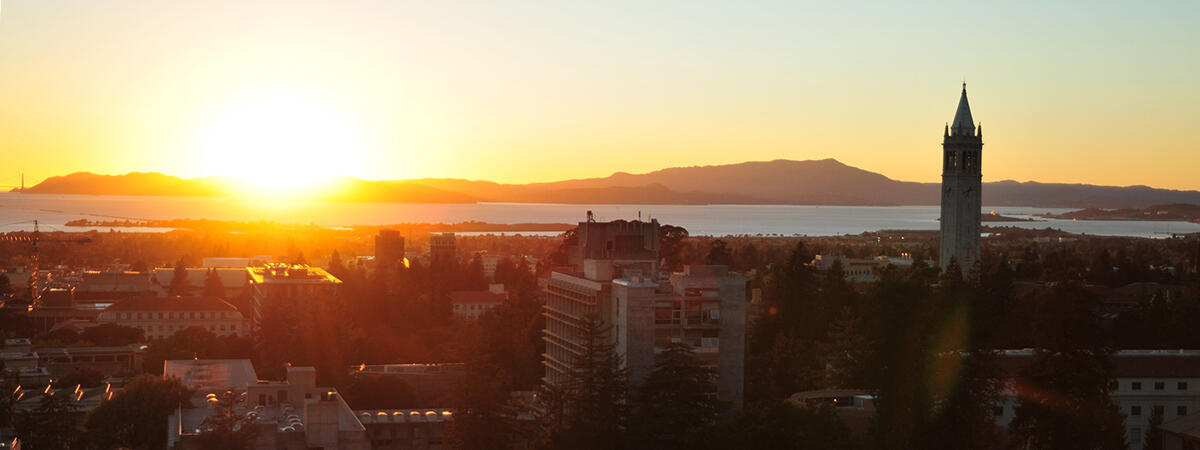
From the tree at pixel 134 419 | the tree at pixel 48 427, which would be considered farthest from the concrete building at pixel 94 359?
the tree at pixel 48 427

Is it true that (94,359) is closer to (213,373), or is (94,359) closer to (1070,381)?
(213,373)

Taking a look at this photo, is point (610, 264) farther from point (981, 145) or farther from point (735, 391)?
point (981, 145)

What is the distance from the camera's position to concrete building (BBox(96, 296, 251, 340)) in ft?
160

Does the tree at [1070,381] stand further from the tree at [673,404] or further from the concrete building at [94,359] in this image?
the concrete building at [94,359]

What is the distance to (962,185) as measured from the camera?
193 ft

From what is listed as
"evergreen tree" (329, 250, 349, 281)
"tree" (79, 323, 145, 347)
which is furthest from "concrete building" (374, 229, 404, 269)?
"tree" (79, 323, 145, 347)

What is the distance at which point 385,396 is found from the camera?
101 ft

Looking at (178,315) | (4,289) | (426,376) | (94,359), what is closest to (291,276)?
(178,315)

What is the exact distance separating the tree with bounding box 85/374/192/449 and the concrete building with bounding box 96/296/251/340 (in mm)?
22024

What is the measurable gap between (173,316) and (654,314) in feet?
109

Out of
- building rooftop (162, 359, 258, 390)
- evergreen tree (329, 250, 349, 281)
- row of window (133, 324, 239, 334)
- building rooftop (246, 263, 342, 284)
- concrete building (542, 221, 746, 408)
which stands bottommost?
row of window (133, 324, 239, 334)

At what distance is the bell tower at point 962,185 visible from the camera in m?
58.4

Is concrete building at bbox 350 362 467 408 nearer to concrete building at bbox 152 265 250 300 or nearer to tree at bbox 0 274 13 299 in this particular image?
tree at bbox 0 274 13 299

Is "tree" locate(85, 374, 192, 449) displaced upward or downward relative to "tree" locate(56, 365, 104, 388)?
upward
